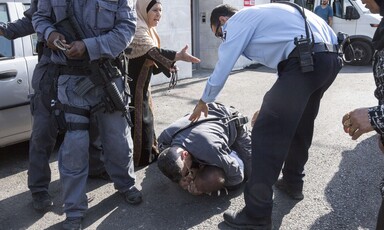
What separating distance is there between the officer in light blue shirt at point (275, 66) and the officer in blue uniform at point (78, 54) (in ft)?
2.25

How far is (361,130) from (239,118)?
1821 millimetres

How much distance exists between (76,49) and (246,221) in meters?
1.57

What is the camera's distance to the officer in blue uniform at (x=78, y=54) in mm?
2494

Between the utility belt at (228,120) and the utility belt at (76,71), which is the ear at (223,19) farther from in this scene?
the utility belt at (76,71)

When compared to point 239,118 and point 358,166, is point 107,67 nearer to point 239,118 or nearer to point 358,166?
point 239,118

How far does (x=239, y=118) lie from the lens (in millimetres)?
3305

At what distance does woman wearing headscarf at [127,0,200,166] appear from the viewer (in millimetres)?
3273

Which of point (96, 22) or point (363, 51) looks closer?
point (96, 22)

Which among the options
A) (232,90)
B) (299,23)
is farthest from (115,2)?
(232,90)

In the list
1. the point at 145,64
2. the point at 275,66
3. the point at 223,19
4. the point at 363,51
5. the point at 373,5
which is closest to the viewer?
the point at 373,5

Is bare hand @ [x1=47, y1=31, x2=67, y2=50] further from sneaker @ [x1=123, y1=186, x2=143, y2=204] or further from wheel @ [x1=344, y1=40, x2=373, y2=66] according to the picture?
wheel @ [x1=344, y1=40, x2=373, y2=66]

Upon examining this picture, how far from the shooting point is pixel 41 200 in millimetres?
2906

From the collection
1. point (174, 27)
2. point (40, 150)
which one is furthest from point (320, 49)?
point (174, 27)

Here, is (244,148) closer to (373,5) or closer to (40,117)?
(40,117)
